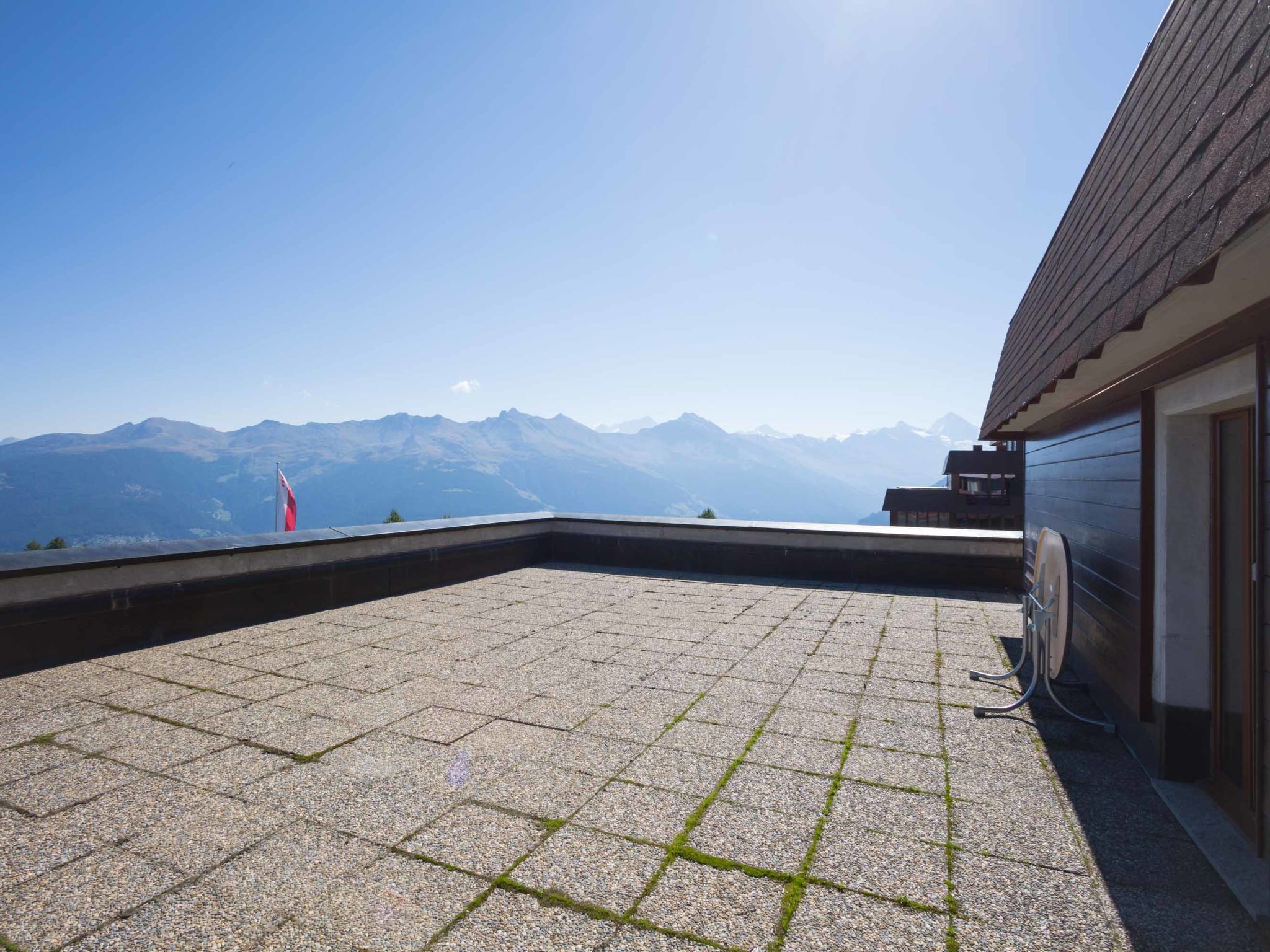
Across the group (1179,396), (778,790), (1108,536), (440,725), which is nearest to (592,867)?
(778,790)

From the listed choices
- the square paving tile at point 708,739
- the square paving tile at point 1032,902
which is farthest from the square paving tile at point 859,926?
the square paving tile at point 708,739

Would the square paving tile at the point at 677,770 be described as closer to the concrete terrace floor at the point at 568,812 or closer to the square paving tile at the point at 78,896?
the concrete terrace floor at the point at 568,812

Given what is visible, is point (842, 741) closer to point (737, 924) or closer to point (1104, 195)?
point (737, 924)

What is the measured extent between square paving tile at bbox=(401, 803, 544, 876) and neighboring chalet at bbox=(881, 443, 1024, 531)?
28.7 metres

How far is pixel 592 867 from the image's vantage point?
2.18 meters

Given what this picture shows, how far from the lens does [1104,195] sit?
3697 mm

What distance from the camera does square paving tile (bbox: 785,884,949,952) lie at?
1824 mm

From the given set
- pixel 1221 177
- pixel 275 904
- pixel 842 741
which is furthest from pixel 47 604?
pixel 1221 177

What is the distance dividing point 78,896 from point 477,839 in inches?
46.2

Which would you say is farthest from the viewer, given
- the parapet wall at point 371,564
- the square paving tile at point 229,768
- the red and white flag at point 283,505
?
the red and white flag at point 283,505

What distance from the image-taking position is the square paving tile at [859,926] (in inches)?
71.8

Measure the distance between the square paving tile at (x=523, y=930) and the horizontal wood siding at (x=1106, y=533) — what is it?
294 cm

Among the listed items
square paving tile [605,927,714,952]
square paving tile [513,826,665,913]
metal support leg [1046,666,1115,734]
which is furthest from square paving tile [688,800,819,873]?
metal support leg [1046,666,1115,734]

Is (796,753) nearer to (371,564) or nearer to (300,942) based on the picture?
(300,942)
